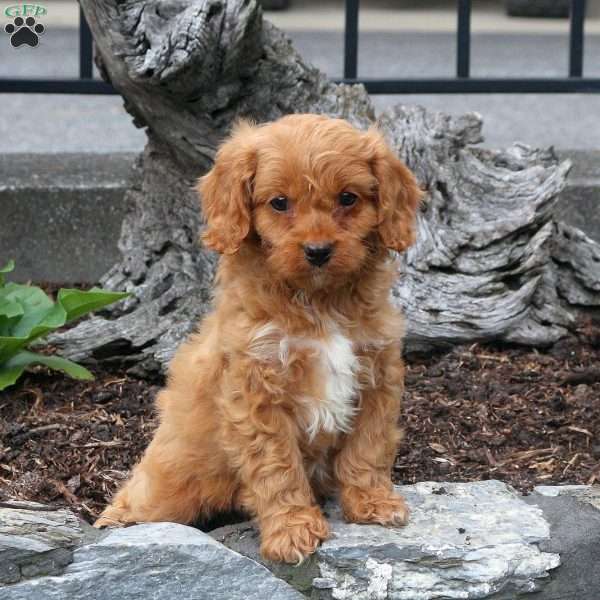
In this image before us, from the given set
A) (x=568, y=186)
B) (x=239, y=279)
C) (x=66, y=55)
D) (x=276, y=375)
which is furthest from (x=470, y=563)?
(x=66, y=55)

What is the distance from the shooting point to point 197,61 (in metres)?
5.15

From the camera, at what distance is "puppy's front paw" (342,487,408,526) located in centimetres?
405

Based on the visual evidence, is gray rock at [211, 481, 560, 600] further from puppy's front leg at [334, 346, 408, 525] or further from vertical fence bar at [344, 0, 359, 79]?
vertical fence bar at [344, 0, 359, 79]

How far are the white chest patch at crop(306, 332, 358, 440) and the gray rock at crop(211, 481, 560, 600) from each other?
1.14ft

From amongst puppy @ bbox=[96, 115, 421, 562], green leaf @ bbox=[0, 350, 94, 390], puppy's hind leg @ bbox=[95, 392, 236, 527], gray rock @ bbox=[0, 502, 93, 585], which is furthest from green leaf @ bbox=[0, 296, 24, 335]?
gray rock @ bbox=[0, 502, 93, 585]

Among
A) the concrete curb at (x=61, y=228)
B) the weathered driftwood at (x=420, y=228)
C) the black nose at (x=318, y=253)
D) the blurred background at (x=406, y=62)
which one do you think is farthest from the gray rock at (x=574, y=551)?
the blurred background at (x=406, y=62)

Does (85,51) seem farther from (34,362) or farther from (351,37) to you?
(34,362)

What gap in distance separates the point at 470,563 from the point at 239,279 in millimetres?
1095

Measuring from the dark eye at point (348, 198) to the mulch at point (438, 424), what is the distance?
1.39m

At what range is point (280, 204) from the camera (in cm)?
379

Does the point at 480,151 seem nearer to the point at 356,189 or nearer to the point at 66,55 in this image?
the point at 356,189

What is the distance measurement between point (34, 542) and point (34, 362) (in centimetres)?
180

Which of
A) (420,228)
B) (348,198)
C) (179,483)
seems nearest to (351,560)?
(179,483)

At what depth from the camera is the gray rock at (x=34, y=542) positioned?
3.72m
